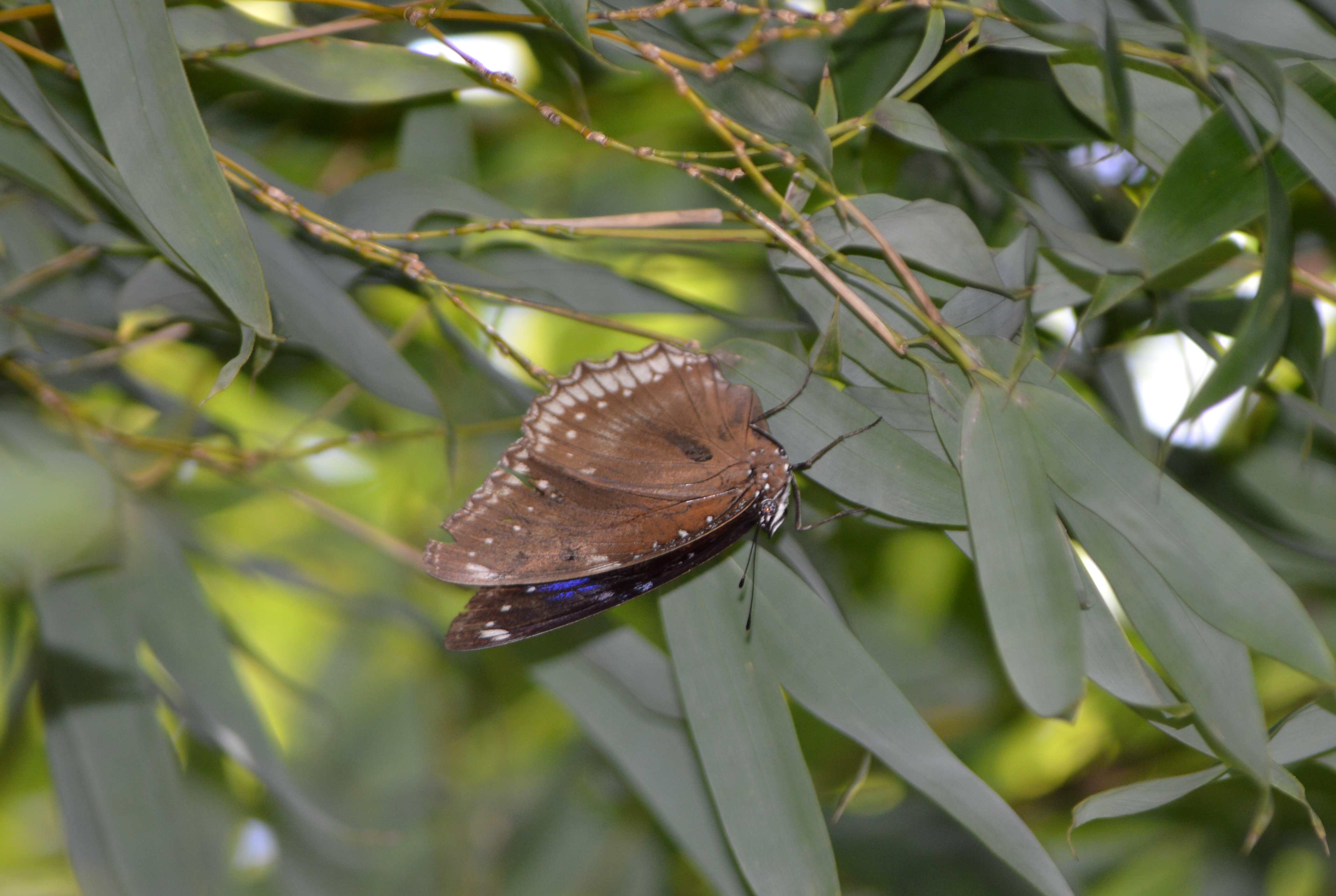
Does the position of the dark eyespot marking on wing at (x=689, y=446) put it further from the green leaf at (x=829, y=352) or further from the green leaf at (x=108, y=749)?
the green leaf at (x=108, y=749)

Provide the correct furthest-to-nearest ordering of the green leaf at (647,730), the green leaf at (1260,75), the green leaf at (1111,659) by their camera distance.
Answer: the green leaf at (647,730), the green leaf at (1111,659), the green leaf at (1260,75)

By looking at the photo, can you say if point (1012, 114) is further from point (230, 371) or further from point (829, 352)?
point (230, 371)

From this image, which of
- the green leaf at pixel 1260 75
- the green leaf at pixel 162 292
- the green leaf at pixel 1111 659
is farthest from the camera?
the green leaf at pixel 162 292

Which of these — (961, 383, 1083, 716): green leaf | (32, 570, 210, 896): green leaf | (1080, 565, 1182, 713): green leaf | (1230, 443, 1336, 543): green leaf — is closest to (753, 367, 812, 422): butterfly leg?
(961, 383, 1083, 716): green leaf

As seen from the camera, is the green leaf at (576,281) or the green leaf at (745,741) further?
the green leaf at (576,281)

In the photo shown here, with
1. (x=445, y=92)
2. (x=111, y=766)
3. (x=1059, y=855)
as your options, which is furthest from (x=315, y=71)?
(x=1059, y=855)

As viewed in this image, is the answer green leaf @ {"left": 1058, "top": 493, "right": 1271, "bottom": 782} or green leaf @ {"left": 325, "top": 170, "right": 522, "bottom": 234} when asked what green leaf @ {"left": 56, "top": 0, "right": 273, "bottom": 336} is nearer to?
green leaf @ {"left": 325, "top": 170, "right": 522, "bottom": 234}

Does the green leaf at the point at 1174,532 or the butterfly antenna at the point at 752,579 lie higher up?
the green leaf at the point at 1174,532

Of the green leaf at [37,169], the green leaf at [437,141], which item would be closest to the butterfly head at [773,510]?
the green leaf at [437,141]
